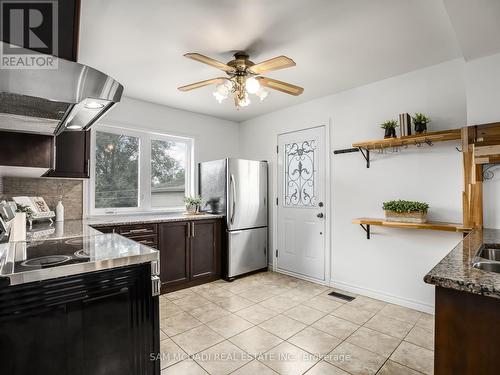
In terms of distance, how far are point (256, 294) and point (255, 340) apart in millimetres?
1014

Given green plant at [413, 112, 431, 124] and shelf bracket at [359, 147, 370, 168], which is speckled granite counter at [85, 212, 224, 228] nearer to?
shelf bracket at [359, 147, 370, 168]

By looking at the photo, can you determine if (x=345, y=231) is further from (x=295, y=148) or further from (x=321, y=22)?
(x=321, y=22)

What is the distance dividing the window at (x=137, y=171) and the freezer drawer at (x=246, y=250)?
1084 millimetres

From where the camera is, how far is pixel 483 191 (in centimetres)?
224

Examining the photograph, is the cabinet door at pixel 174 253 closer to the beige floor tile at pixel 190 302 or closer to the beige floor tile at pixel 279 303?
the beige floor tile at pixel 190 302

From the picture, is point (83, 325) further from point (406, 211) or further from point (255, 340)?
point (406, 211)

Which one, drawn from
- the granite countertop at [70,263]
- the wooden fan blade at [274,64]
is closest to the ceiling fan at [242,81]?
the wooden fan blade at [274,64]

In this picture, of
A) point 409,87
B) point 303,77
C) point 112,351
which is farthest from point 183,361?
point 409,87

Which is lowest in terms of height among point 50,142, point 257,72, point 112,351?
point 112,351

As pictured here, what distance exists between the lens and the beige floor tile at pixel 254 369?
6.13 ft

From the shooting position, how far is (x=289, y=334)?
2.37 meters

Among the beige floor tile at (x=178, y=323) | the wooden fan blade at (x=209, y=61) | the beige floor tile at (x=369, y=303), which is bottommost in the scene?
the beige floor tile at (x=369, y=303)

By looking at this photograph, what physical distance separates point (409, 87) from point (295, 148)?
1573 millimetres

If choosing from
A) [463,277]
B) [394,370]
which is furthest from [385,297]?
[463,277]
